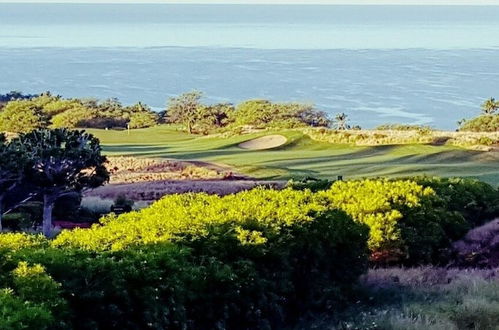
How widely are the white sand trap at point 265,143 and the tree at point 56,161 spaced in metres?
31.4

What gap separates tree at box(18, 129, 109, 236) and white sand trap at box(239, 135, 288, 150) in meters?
31.4

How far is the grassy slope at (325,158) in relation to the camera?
34.8m

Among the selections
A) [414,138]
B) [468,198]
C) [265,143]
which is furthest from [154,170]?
[468,198]

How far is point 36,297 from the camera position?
19.4ft

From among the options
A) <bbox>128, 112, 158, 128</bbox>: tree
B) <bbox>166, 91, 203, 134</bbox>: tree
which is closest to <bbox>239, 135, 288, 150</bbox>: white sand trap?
<bbox>166, 91, 203, 134</bbox>: tree

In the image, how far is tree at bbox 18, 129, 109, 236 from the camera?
18719mm

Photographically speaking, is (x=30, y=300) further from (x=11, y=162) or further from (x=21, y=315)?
(x=11, y=162)

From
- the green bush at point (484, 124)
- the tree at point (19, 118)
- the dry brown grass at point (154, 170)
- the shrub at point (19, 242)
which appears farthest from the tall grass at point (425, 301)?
the green bush at point (484, 124)

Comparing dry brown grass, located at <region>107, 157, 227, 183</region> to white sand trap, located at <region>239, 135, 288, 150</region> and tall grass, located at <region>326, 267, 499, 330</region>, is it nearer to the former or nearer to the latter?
white sand trap, located at <region>239, 135, 288, 150</region>

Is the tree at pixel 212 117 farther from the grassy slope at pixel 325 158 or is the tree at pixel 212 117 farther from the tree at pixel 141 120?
the grassy slope at pixel 325 158

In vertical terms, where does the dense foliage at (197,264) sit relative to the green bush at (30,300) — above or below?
below

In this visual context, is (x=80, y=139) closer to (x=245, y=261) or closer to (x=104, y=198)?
(x=104, y=198)

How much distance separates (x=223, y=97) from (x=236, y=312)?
13402cm

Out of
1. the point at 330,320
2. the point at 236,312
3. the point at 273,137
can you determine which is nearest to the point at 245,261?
the point at 236,312
